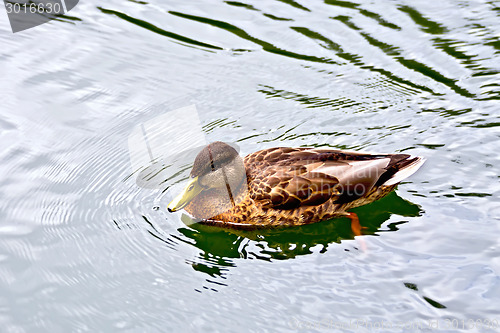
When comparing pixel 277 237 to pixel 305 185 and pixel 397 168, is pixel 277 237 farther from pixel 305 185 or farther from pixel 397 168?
pixel 397 168

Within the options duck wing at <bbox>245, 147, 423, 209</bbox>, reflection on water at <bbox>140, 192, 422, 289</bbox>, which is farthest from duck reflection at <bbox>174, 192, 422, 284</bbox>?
duck wing at <bbox>245, 147, 423, 209</bbox>

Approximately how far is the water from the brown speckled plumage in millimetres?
157

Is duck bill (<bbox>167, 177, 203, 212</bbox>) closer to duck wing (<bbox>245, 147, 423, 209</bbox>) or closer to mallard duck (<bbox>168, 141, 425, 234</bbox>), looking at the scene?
mallard duck (<bbox>168, 141, 425, 234</bbox>)

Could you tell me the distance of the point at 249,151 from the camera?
6.94m

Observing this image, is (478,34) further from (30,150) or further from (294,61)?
(30,150)

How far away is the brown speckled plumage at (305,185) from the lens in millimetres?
6055

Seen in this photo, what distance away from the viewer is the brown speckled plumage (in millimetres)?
Answer: 6055

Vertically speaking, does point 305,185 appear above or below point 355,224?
above

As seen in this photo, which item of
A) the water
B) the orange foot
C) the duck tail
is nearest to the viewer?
the water

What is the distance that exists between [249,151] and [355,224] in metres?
1.46

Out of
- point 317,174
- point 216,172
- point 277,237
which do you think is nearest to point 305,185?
point 317,174

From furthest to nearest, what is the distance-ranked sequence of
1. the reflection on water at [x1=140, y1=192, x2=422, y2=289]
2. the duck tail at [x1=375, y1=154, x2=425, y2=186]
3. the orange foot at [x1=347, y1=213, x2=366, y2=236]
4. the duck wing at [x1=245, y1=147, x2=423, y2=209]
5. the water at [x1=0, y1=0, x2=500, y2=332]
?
1. the duck tail at [x1=375, y1=154, x2=425, y2=186]
2. the duck wing at [x1=245, y1=147, x2=423, y2=209]
3. the orange foot at [x1=347, y1=213, x2=366, y2=236]
4. the reflection on water at [x1=140, y1=192, x2=422, y2=289]
5. the water at [x1=0, y1=0, x2=500, y2=332]

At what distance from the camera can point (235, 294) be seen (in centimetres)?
516

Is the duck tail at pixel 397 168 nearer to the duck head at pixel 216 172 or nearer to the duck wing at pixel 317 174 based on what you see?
the duck wing at pixel 317 174
